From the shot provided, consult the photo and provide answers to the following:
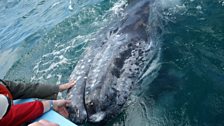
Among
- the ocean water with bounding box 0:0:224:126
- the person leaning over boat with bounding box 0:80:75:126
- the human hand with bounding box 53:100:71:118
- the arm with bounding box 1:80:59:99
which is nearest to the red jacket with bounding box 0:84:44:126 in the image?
the person leaning over boat with bounding box 0:80:75:126

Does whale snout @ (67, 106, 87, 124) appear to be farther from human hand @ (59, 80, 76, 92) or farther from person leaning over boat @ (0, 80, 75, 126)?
human hand @ (59, 80, 76, 92)

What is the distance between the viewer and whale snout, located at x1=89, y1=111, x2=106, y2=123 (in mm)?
6719

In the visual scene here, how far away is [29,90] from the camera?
6.93 metres

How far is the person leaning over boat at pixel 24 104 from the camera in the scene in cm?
568

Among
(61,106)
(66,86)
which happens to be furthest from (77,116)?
(66,86)

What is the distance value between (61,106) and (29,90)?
68cm

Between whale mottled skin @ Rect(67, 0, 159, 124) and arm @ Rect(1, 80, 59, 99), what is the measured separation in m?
0.46

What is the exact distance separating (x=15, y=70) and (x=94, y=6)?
3.79 meters

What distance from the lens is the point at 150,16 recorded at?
970 cm

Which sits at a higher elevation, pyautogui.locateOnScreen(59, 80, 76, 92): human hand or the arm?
the arm

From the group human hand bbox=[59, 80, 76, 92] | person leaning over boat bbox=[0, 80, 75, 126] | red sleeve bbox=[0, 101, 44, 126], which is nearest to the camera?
person leaning over boat bbox=[0, 80, 75, 126]

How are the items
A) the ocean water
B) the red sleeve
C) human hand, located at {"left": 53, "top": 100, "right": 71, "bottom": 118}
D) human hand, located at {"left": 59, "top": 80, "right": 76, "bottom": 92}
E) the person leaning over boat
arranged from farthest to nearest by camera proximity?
human hand, located at {"left": 59, "top": 80, "right": 76, "bottom": 92} → the ocean water → human hand, located at {"left": 53, "top": 100, "right": 71, "bottom": 118} → the red sleeve → the person leaning over boat

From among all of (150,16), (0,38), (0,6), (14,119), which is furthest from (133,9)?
(0,6)

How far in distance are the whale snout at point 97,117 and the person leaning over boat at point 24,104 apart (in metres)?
0.51
